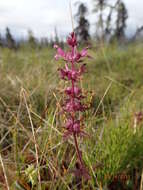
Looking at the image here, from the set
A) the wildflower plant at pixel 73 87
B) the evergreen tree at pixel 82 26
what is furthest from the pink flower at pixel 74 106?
the evergreen tree at pixel 82 26

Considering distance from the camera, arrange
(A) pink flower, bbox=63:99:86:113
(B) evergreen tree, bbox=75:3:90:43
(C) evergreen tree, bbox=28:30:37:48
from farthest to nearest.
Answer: (C) evergreen tree, bbox=28:30:37:48
(B) evergreen tree, bbox=75:3:90:43
(A) pink flower, bbox=63:99:86:113

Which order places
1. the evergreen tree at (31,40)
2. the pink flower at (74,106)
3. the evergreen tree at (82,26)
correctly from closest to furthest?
the pink flower at (74,106) < the evergreen tree at (82,26) < the evergreen tree at (31,40)

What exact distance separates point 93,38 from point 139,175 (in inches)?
252

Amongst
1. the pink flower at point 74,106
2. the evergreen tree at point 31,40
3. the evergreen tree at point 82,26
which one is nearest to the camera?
the pink flower at point 74,106

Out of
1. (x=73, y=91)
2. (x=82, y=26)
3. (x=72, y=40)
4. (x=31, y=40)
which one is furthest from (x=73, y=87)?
(x=31, y=40)

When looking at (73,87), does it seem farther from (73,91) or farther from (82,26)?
(82,26)

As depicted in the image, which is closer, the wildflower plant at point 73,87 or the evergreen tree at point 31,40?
the wildflower plant at point 73,87

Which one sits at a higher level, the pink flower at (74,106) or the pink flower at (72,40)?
the pink flower at (72,40)

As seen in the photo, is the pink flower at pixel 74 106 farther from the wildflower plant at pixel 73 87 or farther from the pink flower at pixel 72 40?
the pink flower at pixel 72 40

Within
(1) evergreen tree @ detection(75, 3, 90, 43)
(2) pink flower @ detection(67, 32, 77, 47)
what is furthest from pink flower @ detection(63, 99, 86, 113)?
(1) evergreen tree @ detection(75, 3, 90, 43)

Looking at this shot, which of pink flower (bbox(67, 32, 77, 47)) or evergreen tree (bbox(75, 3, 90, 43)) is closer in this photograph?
pink flower (bbox(67, 32, 77, 47))

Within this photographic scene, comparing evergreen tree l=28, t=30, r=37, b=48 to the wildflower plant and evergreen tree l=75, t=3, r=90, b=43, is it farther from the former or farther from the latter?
the wildflower plant

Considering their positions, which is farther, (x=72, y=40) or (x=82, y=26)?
(x=82, y=26)

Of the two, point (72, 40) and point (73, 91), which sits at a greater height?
point (72, 40)
